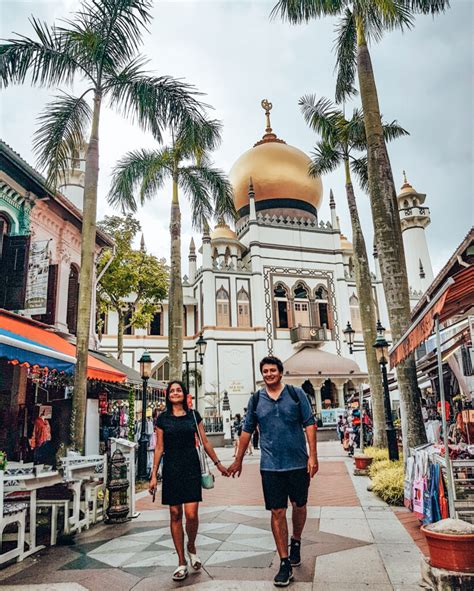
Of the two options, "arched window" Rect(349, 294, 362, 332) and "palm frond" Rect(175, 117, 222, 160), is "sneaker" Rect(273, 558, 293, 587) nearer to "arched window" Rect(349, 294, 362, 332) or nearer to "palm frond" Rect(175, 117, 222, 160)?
"palm frond" Rect(175, 117, 222, 160)

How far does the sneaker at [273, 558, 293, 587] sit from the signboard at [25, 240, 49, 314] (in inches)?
332

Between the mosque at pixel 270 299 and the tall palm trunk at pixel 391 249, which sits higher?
the mosque at pixel 270 299

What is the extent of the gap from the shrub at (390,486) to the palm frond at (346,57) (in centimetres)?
1028

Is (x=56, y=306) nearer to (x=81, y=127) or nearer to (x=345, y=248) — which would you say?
(x=81, y=127)

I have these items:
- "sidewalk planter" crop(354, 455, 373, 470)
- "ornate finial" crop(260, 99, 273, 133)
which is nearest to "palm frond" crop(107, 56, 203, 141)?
"sidewalk planter" crop(354, 455, 373, 470)

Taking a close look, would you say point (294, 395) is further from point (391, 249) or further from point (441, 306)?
point (391, 249)

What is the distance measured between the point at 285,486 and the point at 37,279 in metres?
8.87

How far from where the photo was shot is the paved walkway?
4031 mm

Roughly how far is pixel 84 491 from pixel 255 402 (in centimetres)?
357

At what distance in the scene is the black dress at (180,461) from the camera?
425 centimetres

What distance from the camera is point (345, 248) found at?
124 ft

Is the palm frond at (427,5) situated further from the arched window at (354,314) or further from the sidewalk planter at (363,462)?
the arched window at (354,314)

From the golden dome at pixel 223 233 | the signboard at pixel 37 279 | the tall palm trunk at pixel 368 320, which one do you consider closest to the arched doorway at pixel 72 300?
the signboard at pixel 37 279

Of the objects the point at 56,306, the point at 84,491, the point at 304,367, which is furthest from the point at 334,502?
the point at 304,367
